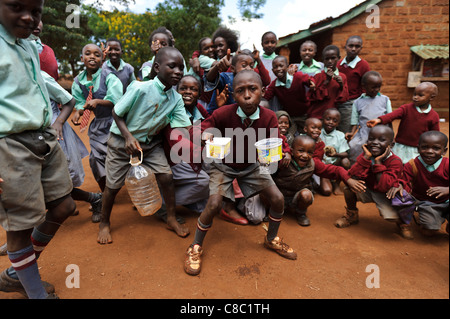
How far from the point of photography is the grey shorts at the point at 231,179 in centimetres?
253

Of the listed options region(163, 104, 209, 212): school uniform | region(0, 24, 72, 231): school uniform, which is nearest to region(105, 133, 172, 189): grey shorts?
region(163, 104, 209, 212): school uniform

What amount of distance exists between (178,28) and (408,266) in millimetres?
12869

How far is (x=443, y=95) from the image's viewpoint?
29.8 ft

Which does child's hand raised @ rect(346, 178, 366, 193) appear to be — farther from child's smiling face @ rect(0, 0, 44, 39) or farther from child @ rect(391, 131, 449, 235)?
child's smiling face @ rect(0, 0, 44, 39)

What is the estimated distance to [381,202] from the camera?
9.91 feet

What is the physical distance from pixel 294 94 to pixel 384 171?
5.89ft

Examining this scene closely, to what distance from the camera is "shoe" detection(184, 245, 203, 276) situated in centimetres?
232

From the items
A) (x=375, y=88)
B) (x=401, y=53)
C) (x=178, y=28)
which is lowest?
(x=375, y=88)

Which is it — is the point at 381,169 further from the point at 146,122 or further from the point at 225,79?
the point at 146,122

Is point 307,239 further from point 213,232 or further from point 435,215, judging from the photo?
point 435,215

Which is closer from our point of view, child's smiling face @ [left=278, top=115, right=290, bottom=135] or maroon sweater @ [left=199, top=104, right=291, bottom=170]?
maroon sweater @ [left=199, top=104, right=291, bottom=170]

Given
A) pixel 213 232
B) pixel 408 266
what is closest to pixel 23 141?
pixel 213 232

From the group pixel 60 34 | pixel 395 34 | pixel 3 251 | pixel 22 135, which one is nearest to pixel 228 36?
pixel 22 135

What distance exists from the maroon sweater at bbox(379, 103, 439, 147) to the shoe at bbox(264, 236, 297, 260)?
2.26 metres
